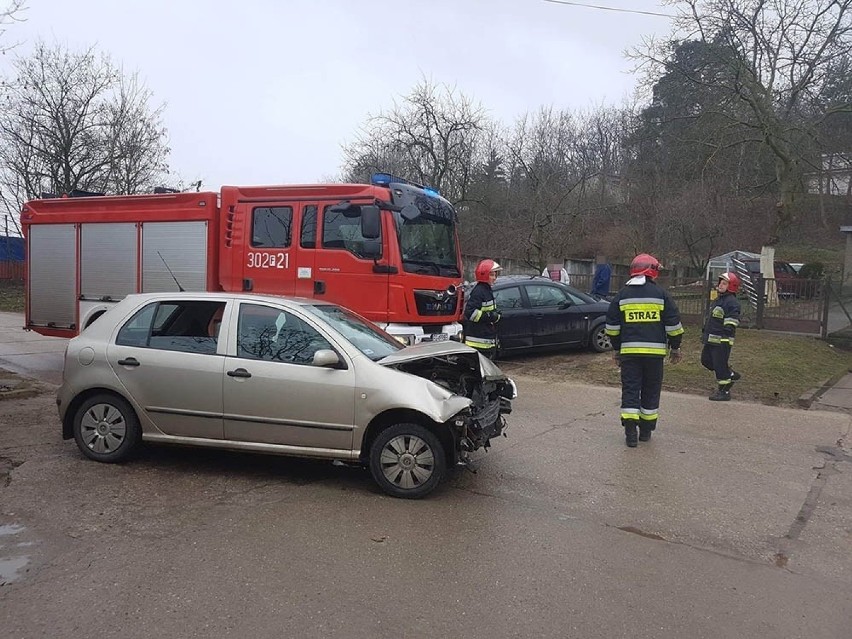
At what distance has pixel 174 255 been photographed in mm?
9641

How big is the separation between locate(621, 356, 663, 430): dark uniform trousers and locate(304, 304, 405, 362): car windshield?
2472 mm

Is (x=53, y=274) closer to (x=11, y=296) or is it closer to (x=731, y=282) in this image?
(x=731, y=282)

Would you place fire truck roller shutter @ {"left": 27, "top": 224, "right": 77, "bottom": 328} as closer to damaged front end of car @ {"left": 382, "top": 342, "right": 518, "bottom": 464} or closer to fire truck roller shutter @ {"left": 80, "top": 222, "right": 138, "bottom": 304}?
fire truck roller shutter @ {"left": 80, "top": 222, "right": 138, "bottom": 304}

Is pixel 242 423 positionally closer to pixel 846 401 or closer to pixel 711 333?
pixel 711 333

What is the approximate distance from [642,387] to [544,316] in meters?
5.40

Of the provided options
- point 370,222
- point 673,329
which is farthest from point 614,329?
point 370,222

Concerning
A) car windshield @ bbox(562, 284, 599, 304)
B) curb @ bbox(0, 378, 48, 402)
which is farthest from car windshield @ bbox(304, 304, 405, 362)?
car windshield @ bbox(562, 284, 599, 304)

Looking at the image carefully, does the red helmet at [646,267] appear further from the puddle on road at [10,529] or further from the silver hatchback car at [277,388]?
the puddle on road at [10,529]

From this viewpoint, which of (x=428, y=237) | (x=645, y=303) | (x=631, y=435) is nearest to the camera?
(x=631, y=435)

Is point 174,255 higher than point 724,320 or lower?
higher

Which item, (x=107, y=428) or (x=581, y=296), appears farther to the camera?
(x=581, y=296)

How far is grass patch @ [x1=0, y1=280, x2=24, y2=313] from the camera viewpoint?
24.0 meters

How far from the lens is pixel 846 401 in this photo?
9289 millimetres

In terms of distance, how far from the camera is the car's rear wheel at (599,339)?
12.5m
